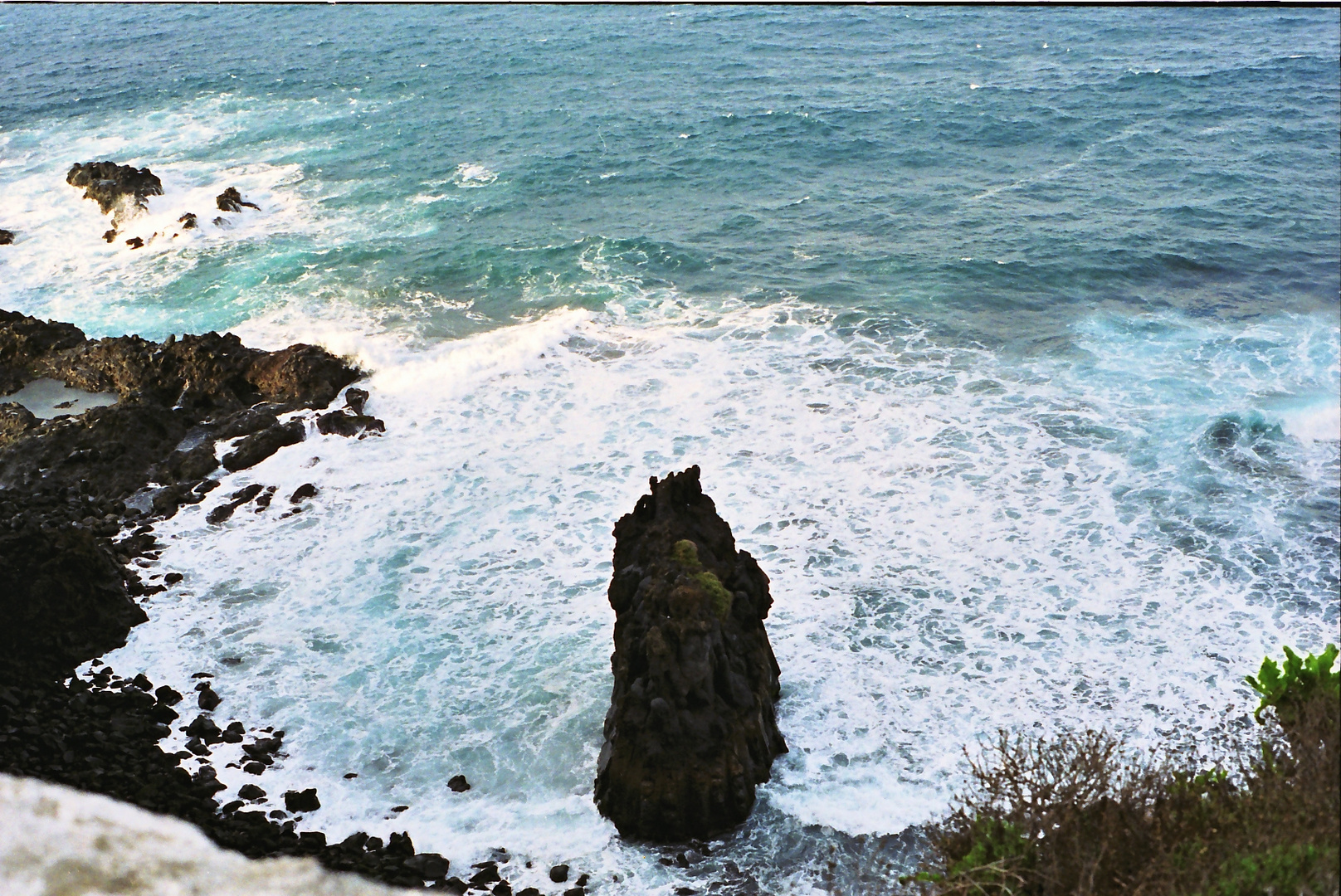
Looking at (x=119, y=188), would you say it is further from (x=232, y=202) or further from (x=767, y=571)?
(x=767, y=571)

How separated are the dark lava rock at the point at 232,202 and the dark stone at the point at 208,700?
2800 centimetres

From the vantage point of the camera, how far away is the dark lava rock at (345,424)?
26.9m

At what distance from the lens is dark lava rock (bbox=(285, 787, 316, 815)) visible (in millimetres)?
16562

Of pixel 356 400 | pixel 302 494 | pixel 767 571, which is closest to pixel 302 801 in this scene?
pixel 302 494

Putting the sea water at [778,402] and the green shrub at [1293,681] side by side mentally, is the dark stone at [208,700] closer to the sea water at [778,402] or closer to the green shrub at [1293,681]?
the sea water at [778,402]

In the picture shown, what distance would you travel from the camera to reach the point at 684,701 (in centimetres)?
1591

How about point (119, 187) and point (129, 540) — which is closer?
point (129, 540)

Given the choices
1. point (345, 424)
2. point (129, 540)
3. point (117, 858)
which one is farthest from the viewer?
point (345, 424)

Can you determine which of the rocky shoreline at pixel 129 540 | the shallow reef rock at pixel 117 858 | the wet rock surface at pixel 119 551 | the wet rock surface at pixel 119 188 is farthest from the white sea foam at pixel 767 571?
the wet rock surface at pixel 119 188

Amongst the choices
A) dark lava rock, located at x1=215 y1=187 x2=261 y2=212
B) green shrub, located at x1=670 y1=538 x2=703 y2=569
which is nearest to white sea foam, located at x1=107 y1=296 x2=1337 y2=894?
green shrub, located at x1=670 y1=538 x2=703 y2=569

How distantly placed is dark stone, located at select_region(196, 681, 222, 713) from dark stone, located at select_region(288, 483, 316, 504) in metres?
6.36

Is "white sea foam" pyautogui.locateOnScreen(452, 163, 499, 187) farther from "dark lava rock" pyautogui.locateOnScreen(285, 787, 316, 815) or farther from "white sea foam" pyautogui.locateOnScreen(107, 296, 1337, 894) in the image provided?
"dark lava rock" pyautogui.locateOnScreen(285, 787, 316, 815)

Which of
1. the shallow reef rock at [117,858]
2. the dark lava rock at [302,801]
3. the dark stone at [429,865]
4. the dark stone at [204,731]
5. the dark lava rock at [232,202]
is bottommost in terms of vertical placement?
the dark stone at [429,865]

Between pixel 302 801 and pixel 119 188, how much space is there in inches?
1383
